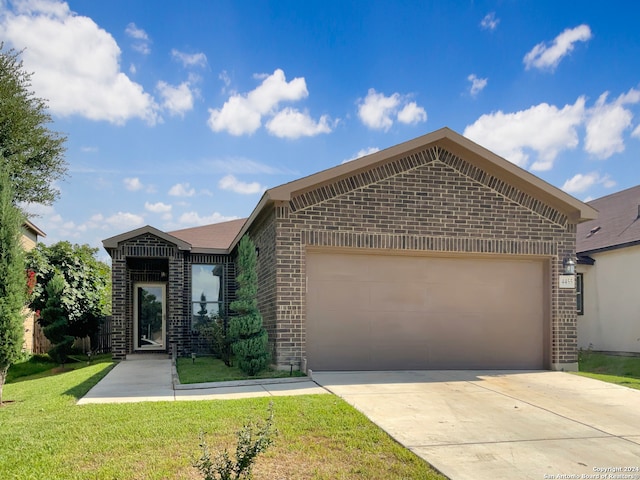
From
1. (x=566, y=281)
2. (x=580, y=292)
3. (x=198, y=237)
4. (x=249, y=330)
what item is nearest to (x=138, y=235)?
(x=198, y=237)

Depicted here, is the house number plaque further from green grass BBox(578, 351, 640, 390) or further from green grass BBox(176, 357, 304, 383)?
green grass BBox(176, 357, 304, 383)

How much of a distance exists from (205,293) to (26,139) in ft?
32.5

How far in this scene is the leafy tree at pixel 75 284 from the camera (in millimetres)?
17844

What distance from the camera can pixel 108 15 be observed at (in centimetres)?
1214

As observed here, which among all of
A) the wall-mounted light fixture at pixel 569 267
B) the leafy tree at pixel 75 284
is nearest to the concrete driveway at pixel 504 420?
the wall-mounted light fixture at pixel 569 267

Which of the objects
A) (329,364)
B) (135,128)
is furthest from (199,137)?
(329,364)

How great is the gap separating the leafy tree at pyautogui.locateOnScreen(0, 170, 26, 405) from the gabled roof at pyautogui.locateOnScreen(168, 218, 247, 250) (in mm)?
7340

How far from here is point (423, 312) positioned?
11.3 metres

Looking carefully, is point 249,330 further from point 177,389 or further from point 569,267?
point 569,267

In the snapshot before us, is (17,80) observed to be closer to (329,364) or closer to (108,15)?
(108,15)

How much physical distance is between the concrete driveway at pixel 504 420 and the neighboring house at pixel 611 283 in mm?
5850

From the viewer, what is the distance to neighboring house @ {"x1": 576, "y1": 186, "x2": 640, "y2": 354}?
49.4 ft

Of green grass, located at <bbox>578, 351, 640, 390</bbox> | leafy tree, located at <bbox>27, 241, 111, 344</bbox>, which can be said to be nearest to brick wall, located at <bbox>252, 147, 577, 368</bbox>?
green grass, located at <bbox>578, 351, 640, 390</bbox>

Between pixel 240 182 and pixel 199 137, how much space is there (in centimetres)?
203
